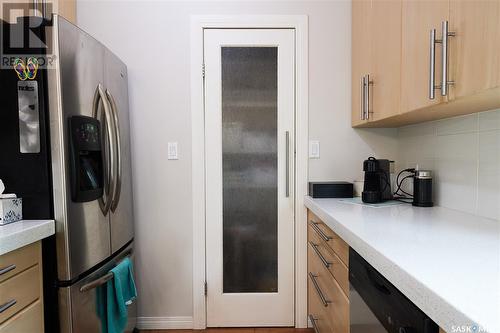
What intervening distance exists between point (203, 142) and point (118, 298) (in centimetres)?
103

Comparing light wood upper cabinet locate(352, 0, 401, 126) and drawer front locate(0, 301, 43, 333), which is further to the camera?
light wood upper cabinet locate(352, 0, 401, 126)

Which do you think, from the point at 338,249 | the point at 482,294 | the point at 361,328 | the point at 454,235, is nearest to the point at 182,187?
the point at 338,249

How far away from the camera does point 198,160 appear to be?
1.94 meters

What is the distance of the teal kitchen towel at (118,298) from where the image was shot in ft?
4.71

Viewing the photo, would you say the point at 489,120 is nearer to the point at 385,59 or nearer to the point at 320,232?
the point at 385,59

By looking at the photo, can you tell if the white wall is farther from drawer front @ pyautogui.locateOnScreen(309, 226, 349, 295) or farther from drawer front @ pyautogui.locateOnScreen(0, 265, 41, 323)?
drawer front @ pyautogui.locateOnScreen(0, 265, 41, 323)

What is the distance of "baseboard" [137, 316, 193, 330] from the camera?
1.97 metres

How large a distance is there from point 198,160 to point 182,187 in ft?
0.71

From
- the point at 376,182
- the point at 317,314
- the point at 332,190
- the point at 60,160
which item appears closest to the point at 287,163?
the point at 332,190

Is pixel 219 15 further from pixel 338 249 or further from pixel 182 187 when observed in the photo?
pixel 338 249

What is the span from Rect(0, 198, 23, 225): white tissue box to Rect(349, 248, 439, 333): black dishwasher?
4.54 feet

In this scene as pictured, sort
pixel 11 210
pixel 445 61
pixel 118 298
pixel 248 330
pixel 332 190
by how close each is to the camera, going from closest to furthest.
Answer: pixel 445 61 → pixel 11 210 → pixel 118 298 → pixel 332 190 → pixel 248 330

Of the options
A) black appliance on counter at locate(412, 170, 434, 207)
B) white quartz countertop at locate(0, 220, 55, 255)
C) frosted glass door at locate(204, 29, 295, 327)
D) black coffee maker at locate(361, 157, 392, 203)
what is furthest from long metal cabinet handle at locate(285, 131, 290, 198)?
white quartz countertop at locate(0, 220, 55, 255)

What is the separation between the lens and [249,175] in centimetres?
198
